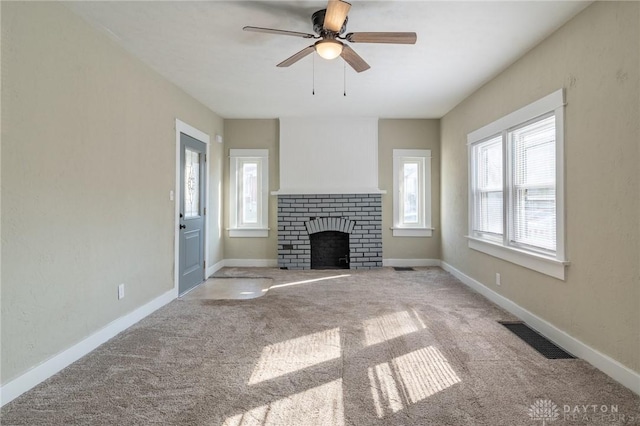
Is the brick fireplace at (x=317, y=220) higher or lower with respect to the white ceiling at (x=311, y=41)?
lower

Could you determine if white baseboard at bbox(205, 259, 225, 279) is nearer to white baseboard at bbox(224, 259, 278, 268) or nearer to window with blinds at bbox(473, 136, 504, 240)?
white baseboard at bbox(224, 259, 278, 268)

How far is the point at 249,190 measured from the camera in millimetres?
6258

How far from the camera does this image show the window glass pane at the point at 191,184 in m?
4.59

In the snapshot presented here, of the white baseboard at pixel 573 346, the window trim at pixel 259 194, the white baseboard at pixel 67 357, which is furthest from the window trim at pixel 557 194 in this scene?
the white baseboard at pixel 67 357

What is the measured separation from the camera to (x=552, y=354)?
8.66 ft

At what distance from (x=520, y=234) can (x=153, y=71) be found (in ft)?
13.4

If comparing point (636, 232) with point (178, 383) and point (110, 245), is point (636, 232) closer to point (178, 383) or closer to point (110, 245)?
point (178, 383)

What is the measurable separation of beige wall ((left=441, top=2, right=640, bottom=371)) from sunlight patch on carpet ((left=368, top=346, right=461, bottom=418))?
1081 mm

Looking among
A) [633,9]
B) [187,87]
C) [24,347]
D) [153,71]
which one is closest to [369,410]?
[24,347]

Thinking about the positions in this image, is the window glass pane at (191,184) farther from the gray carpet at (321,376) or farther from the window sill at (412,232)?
the window sill at (412,232)

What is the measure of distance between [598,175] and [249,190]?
195 inches

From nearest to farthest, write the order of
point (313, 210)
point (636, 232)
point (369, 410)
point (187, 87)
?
point (369, 410) < point (636, 232) < point (187, 87) < point (313, 210)

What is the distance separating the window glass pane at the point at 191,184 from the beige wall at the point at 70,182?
2.59 feet

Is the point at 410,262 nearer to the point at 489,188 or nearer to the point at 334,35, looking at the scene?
the point at 489,188
